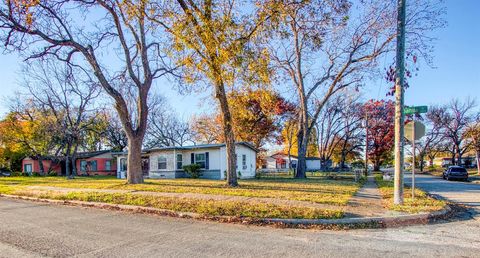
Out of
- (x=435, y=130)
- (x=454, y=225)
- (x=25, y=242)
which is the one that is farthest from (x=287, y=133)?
(x=25, y=242)

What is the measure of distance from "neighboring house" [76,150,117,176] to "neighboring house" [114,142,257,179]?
15285mm

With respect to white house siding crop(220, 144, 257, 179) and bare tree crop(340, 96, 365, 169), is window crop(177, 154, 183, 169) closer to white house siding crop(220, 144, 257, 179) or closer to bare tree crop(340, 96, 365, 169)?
white house siding crop(220, 144, 257, 179)

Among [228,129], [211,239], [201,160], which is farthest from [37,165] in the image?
[211,239]

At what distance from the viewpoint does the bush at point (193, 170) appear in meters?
25.6

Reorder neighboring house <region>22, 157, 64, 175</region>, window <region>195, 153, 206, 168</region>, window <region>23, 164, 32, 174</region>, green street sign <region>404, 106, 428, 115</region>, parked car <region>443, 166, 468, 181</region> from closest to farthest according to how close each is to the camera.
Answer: green street sign <region>404, 106, 428, 115</region> < window <region>195, 153, 206, 168</region> < parked car <region>443, 166, 468, 181</region> < neighboring house <region>22, 157, 64, 175</region> < window <region>23, 164, 32, 174</region>

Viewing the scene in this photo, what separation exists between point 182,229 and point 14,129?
38599 mm

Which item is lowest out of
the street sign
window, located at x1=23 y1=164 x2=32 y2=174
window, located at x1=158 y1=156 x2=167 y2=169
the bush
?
window, located at x1=23 y1=164 x2=32 y2=174

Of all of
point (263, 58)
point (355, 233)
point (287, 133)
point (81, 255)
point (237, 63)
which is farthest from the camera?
point (287, 133)

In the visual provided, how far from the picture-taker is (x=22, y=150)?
37.8 metres

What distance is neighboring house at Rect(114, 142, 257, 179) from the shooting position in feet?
83.8

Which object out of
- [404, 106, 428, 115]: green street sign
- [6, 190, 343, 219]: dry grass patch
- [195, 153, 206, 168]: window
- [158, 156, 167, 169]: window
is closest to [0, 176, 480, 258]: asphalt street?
[6, 190, 343, 219]: dry grass patch

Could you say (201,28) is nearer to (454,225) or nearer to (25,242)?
(25,242)

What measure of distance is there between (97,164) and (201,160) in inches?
883

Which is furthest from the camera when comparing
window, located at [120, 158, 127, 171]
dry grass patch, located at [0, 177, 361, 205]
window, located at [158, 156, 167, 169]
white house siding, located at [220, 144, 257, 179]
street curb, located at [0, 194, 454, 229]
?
window, located at [120, 158, 127, 171]
